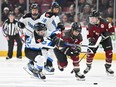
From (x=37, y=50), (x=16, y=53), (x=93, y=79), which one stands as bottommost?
(x=16, y=53)

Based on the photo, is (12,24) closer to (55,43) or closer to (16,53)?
(16,53)

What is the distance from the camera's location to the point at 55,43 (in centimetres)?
711

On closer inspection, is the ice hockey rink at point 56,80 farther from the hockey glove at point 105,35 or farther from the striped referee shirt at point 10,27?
the striped referee shirt at point 10,27

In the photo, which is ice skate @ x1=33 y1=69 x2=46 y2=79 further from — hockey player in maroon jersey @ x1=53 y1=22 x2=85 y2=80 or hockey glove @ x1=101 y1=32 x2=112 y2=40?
hockey glove @ x1=101 y1=32 x2=112 y2=40

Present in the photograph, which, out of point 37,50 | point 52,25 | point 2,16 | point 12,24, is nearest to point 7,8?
point 2,16

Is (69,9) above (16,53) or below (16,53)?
above

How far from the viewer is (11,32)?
11.6m

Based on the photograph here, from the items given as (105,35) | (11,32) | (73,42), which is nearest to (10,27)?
→ (11,32)

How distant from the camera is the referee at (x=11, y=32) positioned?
37.8 feet

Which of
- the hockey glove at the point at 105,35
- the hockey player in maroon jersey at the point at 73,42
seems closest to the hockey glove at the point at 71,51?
the hockey player in maroon jersey at the point at 73,42

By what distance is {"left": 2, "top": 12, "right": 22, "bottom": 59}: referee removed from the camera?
1152 cm

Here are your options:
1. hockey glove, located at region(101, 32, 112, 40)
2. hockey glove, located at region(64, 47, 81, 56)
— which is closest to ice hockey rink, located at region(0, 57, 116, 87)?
hockey glove, located at region(64, 47, 81, 56)

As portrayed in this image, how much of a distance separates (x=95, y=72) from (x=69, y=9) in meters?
3.94

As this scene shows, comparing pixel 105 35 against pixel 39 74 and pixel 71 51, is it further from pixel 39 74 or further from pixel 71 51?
pixel 39 74
